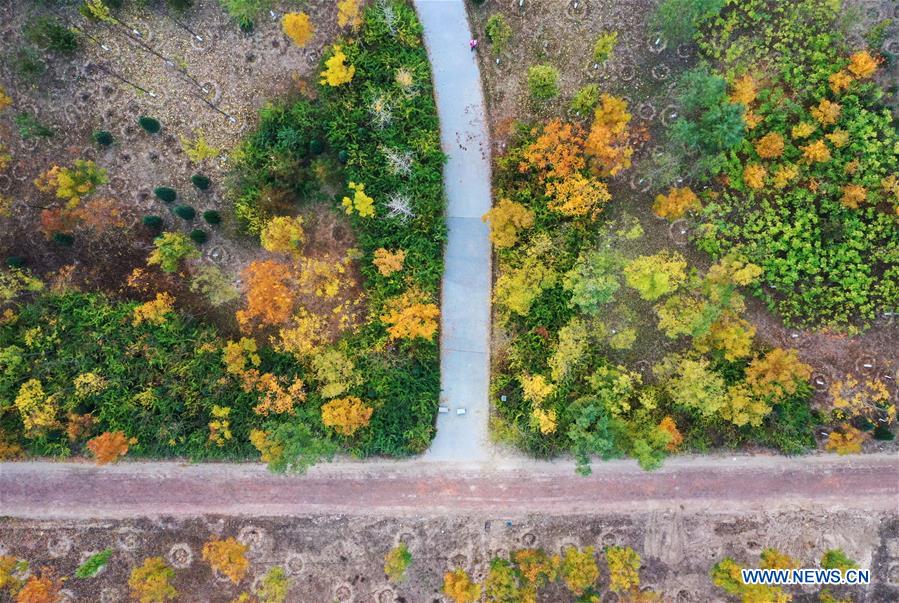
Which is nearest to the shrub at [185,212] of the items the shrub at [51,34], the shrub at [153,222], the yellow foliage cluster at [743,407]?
the shrub at [153,222]

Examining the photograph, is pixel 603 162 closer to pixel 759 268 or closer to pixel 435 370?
pixel 759 268

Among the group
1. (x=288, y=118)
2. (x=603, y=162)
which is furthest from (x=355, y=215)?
(x=603, y=162)

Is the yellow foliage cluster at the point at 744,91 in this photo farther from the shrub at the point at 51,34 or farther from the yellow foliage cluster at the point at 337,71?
the shrub at the point at 51,34

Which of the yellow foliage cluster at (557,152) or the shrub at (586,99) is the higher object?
the shrub at (586,99)

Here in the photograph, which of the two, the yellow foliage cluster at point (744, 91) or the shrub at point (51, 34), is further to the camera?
the shrub at point (51, 34)

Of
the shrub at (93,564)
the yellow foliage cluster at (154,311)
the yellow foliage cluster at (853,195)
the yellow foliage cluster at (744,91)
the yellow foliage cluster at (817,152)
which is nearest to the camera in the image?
the yellow foliage cluster at (744,91)

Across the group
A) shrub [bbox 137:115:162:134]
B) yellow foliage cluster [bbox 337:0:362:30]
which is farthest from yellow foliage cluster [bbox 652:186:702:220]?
shrub [bbox 137:115:162:134]

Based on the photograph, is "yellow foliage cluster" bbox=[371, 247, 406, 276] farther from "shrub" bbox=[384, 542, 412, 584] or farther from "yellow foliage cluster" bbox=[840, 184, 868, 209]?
"yellow foliage cluster" bbox=[840, 184, 868, 209]
